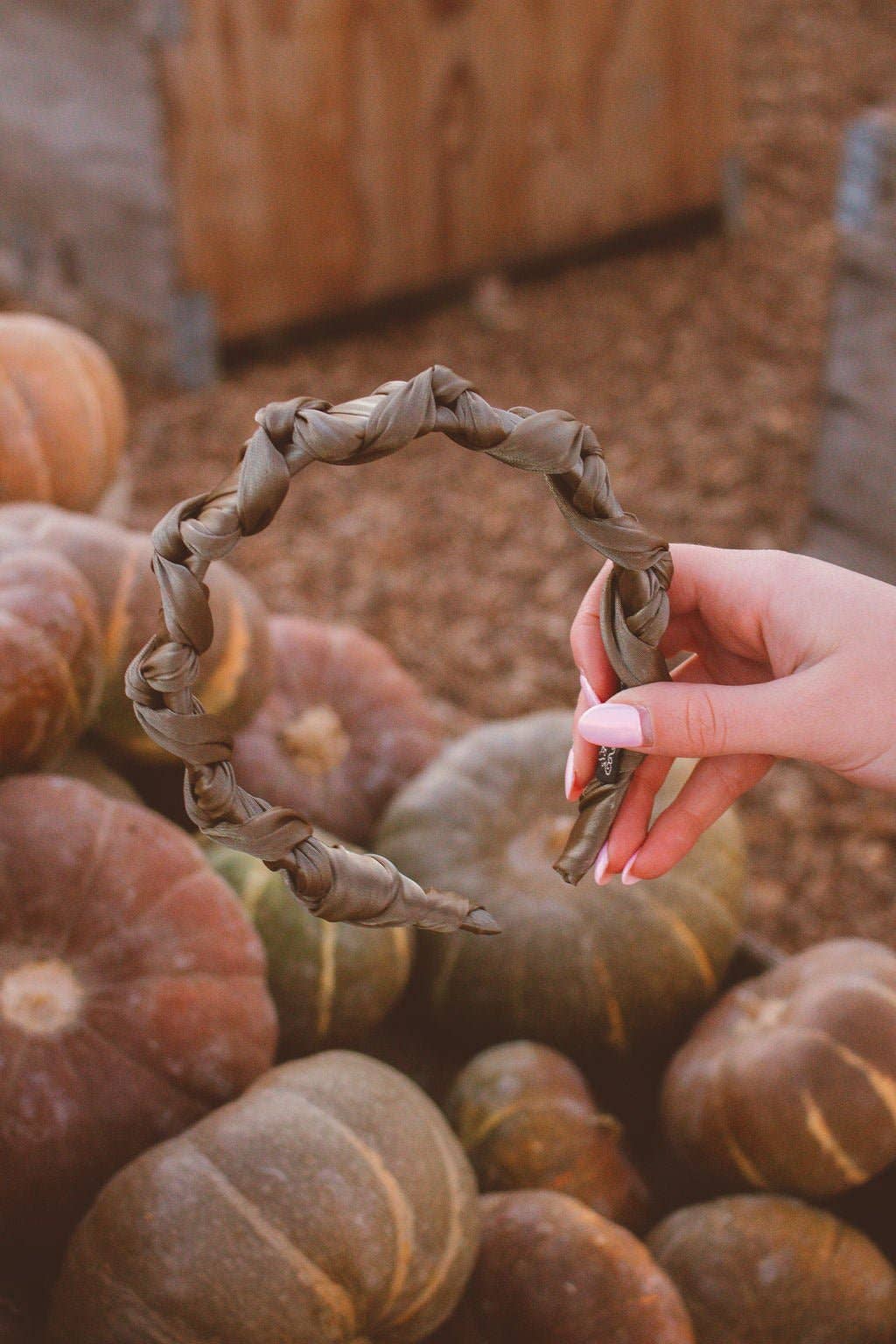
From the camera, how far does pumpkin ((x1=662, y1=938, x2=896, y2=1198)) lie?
1.46 meters

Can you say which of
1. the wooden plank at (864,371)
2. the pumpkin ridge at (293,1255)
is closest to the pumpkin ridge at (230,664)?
the pumpkin ridge at (293,1255)

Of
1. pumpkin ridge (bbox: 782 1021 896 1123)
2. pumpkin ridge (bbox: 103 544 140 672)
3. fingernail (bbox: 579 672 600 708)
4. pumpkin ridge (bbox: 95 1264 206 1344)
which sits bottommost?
pumpkin ridge (bbox: 782 1021 896 1123)

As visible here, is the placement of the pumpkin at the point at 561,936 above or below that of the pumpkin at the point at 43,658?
below

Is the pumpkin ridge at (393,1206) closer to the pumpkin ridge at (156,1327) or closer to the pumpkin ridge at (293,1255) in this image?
the pumpkin ridge at (293,1255)

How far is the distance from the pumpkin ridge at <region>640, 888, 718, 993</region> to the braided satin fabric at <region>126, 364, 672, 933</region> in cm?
88

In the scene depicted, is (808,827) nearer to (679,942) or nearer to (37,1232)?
(679,942)

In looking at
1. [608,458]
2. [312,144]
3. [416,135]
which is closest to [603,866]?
[608,458]

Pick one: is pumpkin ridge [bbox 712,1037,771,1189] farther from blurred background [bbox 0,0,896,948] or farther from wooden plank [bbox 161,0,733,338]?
wooden plank [bbox 161,0,733,338]

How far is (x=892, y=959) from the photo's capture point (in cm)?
160

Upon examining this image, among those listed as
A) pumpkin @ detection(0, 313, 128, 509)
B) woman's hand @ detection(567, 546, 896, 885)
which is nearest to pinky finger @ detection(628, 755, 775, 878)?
woman's hand @ detection(567, 546, 896, 885)

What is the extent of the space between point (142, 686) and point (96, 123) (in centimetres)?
349

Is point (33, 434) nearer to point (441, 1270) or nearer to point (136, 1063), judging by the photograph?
point (136, 1063)

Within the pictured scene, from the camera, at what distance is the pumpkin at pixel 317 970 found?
159 cm

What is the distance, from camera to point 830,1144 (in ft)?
4.77
